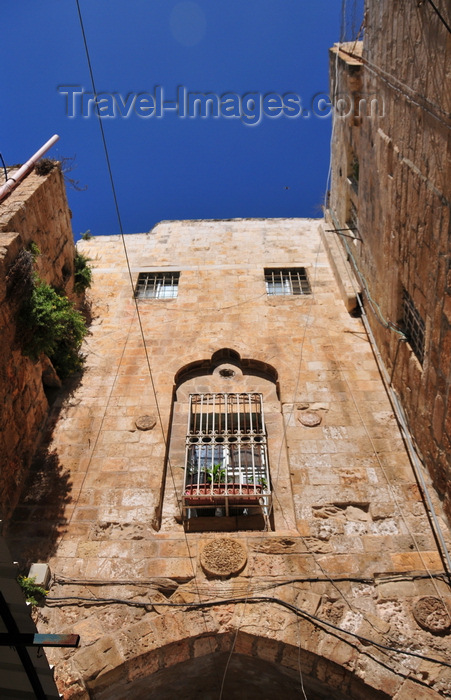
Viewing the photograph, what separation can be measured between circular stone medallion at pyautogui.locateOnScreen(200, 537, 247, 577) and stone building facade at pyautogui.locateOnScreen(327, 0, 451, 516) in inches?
108

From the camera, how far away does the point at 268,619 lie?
5.87 m

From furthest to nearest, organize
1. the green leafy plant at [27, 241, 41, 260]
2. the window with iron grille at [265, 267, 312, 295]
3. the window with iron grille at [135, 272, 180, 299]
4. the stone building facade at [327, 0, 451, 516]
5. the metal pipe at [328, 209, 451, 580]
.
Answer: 1. the window with iron grille at [135, 272, 180, 299]
2. the window with iron grille at [265, 267, 312, 295]
3. the green leafy plant at [27, 241, 41, 260]
4. the metal pipe at [328, 209, 451, 580]
5. the stone building facade at [327, 0, 451, 516]

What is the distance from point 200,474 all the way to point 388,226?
201 inches

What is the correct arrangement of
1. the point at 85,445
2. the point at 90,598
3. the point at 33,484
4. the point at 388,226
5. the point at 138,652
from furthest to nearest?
1. the point at 388,226
2. the point at 85,445
3. the point at 33,484
4. the point at 90,598
5. the point at 138,652

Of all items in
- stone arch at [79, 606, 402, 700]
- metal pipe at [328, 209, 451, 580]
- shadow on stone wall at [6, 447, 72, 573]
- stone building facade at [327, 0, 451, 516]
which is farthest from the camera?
shadow on stone wall at [6, 447, 72, 573]

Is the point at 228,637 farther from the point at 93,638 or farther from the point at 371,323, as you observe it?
the point at 371,323

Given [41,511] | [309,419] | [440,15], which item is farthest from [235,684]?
[440,15]

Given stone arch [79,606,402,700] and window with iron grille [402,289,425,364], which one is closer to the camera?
stone arch [79,606,402,700]

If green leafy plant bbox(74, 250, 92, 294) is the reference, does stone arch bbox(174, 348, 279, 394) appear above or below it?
below

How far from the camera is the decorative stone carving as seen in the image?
8.11 meters

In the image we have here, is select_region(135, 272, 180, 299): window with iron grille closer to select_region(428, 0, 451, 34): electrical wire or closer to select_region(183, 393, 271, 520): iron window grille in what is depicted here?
select_region(183, 393, 271, 520): iron window grille

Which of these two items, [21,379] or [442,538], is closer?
[442,538]

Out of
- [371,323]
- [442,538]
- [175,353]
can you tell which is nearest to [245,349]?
[175,353]

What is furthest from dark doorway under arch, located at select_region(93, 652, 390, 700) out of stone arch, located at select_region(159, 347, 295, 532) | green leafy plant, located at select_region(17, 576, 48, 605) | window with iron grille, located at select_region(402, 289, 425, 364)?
window with iron grille, located at select_region(402, 289, 425, 364)
